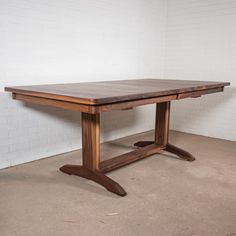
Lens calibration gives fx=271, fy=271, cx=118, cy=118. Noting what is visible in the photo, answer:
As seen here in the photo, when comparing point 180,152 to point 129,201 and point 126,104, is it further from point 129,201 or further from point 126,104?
point 126,104

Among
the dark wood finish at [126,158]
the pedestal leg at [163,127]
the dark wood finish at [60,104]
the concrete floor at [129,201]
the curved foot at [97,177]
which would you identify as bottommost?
the concrete floor at [129,201]

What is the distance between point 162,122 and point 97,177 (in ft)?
3.66

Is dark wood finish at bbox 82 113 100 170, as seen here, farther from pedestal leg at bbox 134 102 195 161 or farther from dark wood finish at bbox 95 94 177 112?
pedestal leg at bbox 134 102 195 161

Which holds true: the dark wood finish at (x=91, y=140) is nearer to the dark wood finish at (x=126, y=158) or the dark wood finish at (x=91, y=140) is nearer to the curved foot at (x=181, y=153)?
the dark wood finish at (x=126, y=158)

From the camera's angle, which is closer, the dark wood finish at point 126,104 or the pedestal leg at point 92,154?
the dark wood finish at point 126,104

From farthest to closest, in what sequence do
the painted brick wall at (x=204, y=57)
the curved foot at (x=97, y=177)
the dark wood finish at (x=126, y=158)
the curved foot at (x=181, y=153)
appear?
the painted brick wall at (x=204, y=57) → the curved foot at (x=181, y=153) → the dark wood finish at (x=126, y=158) → the curved foot at (x=97, y=177)

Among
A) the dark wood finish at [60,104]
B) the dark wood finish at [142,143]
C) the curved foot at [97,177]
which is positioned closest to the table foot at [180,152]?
the dark wood finish at [142,143]

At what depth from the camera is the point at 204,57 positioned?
3709mm

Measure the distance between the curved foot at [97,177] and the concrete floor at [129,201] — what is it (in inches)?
1.7

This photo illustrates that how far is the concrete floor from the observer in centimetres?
166

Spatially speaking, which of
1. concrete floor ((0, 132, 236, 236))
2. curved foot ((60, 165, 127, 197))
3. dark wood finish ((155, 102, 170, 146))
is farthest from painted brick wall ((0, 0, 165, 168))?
Result: dark wood finish ((155, 102, 170, 146))

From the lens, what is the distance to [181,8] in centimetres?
385

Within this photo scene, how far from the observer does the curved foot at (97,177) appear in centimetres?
208

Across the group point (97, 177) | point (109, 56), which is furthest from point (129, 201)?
point (109, 56)
